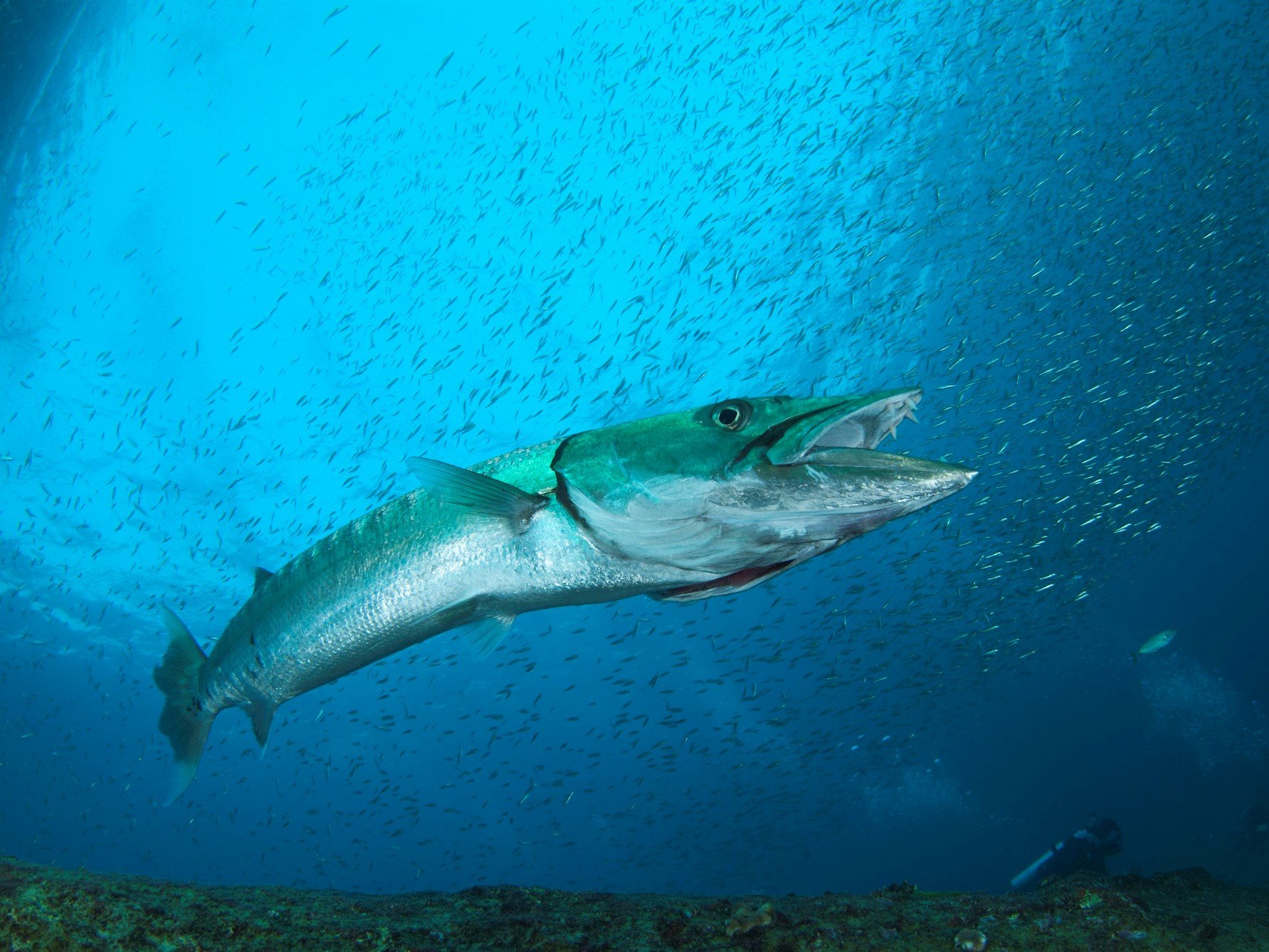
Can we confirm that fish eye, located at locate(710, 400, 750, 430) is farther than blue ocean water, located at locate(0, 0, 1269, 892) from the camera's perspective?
No

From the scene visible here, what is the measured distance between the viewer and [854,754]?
141ft

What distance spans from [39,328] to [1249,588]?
90.0 meters

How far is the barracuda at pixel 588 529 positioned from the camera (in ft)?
5.10

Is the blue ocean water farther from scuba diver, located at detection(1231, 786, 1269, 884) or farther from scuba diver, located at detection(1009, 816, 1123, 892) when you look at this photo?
scuba diver, located at detection(1009, 816, 1123, 892)

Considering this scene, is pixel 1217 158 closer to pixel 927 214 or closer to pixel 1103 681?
pixel 927 214

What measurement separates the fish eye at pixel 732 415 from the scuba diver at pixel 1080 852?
51.3 feet

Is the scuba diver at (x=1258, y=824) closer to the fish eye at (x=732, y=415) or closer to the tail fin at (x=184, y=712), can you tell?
the fish eye at (x=732, y=415)

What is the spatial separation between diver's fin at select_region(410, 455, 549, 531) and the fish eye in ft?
2.15

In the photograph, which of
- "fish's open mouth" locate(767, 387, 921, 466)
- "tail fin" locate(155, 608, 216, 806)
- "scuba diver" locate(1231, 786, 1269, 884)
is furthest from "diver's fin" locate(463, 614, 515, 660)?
"scuba diver" locate(1231, 786, 1269, 884)

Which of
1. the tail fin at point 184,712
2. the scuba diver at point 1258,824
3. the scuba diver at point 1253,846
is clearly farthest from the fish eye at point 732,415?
the scuba diver at point 1258,824

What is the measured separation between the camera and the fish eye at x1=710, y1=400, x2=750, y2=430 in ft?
5.72

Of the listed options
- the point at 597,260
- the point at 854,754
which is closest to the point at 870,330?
the point at 597,260

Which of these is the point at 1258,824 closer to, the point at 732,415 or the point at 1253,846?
Result: the point at 1253,846

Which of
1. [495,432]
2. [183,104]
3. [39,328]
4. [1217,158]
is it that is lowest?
[1217,158]
